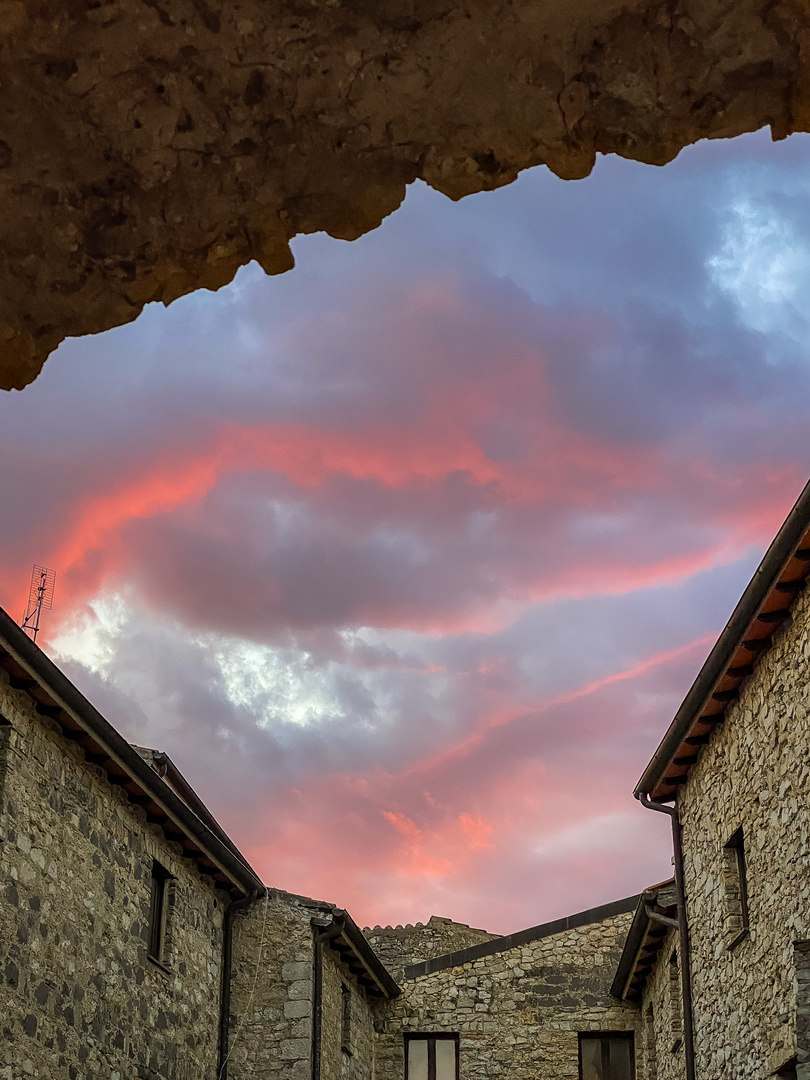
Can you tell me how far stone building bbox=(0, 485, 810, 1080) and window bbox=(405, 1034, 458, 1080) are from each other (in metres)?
0.03

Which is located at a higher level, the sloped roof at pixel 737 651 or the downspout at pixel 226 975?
the sloped roof at pixel 737 651

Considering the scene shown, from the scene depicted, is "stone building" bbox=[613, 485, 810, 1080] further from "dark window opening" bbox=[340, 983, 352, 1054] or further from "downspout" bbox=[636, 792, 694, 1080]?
"dark window opening" bbox=[340, 983, 352, 1054]

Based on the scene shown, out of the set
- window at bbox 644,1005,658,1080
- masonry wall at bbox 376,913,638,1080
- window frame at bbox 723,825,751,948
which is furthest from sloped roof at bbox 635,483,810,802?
masonry wall at bbox 376,913,638,1080

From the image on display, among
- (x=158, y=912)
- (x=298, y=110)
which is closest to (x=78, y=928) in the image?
(x=158, y=912)

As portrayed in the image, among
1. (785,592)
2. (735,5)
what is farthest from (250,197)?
(785,592)

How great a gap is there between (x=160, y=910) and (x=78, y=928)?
2.29 metres

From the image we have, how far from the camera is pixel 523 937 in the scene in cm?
1794

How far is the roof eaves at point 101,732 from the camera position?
8.78m

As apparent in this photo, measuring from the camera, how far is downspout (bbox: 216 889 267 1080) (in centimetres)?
1352

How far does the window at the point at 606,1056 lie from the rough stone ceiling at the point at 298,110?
16.3 meters

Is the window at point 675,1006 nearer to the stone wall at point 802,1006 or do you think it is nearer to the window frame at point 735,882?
the window frame at point 735,882

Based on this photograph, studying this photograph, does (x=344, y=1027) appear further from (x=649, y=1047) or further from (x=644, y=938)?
(x=644, y=938)

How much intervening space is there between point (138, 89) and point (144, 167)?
208mm

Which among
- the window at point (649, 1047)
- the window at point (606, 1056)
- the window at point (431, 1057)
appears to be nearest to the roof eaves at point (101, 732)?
the window at point (431, 1057)
